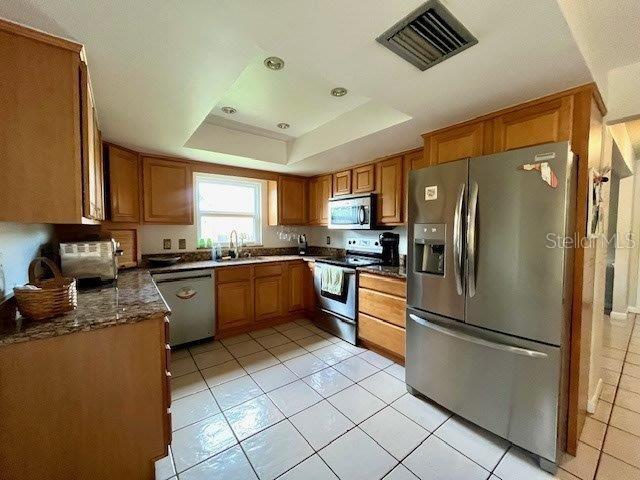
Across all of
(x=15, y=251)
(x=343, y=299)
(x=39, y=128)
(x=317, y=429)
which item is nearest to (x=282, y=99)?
(x=39, y=128)

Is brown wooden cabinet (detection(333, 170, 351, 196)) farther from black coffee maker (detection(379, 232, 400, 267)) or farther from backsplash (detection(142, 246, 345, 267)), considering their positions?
backsplash (detection(142, 246, 345, 267))

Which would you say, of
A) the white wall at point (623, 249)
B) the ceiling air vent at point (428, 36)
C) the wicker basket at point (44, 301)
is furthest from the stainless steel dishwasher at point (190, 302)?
the white wall at point (623, 249)

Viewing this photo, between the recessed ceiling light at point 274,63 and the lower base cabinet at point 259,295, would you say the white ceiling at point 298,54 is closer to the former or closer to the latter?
the recessed ceiling light at point 274,63

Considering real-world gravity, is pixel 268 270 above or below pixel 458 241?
below

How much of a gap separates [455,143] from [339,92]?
1.00 m

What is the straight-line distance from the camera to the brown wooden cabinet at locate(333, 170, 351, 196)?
11.6 feet

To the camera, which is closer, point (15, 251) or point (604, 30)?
point (604, 30)

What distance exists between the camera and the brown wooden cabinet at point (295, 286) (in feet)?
12.1

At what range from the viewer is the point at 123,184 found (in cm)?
272

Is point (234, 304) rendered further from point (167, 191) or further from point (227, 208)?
point (167, 191)

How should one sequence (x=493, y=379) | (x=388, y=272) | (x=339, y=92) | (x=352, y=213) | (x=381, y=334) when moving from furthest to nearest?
1. (x=352, y=213)
2. (x=381, y=334)
3. (x=388, y=272)
4. (x=339, y=92)
5. (x=493, y=379)

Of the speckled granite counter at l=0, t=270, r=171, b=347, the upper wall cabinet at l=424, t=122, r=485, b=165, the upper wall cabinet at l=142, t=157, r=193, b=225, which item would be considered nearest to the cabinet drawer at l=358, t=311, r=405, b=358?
the upper wall cabinet at l=424, t=122, r=485, b=165

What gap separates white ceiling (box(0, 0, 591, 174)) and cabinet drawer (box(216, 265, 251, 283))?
1.60 meters

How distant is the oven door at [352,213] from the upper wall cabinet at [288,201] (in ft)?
2.09
